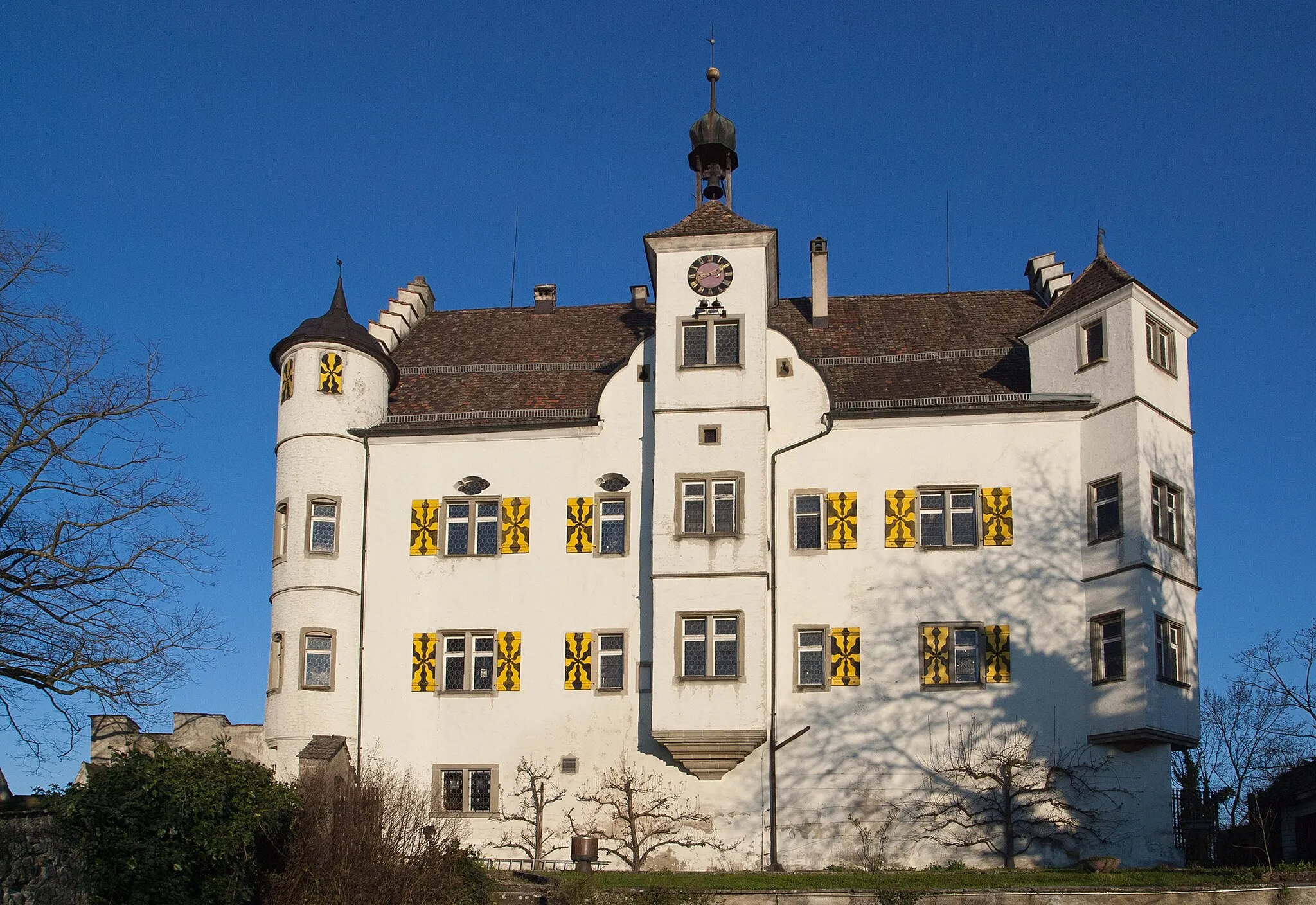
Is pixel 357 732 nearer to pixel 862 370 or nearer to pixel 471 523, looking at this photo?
pixel 471 523

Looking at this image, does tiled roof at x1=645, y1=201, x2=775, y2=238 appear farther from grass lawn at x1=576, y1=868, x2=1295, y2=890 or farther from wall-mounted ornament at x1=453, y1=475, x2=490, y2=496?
grass lawn at x1=576, y1=868, x2=1295, y2=890

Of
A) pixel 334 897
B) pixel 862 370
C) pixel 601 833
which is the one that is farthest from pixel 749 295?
pixel 334 897

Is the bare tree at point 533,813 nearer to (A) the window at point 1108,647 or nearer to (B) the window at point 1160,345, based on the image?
(A) the window at point 1108,647

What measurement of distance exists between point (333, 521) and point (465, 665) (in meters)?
4.15

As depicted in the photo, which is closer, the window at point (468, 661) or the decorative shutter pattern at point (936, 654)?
the decorative shutter pattern at point (936, 654)

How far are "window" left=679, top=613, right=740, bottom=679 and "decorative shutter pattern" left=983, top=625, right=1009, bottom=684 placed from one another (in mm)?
5008

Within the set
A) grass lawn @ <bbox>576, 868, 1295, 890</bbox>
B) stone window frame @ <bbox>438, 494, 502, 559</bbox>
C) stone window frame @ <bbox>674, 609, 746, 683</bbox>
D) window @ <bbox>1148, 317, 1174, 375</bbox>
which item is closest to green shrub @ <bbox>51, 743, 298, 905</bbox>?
grass lawn @ <bbox>576, 868, 1295, 890</bbox>

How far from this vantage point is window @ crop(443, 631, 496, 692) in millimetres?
36375

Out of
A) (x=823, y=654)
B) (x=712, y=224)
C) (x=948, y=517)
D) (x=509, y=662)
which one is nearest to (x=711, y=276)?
(x=712, y=224)

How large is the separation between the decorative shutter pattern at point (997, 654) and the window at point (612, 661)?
7248 millimetres

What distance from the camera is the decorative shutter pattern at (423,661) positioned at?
3641cm

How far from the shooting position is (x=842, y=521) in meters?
36.3

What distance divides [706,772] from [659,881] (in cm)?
407

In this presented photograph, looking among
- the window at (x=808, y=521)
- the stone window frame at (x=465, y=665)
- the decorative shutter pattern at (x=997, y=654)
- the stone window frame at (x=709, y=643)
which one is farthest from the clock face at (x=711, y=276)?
the decorative shutter pattern at (x=997, y=654)
